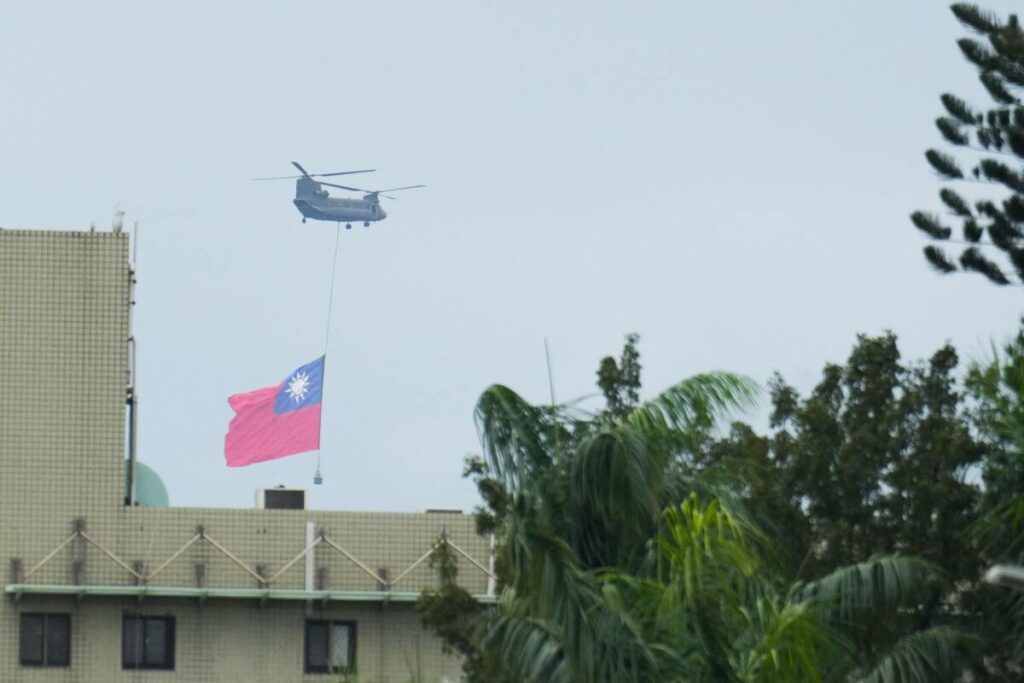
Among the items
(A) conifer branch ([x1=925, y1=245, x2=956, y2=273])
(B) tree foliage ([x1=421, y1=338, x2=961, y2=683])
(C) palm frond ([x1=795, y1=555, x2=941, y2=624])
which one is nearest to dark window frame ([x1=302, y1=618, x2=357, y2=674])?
(A) conifer branch ([x1=925, y1=245, x2=956, y2=273])

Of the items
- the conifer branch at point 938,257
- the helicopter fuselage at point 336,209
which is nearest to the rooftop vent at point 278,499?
the conifer branch at point 938,257

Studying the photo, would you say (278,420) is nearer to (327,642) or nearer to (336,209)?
(327,642)

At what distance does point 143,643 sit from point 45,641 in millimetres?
1501

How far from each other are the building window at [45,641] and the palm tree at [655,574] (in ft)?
59.8

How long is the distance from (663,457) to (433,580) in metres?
17.9

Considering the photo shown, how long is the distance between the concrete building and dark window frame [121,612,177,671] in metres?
0.02

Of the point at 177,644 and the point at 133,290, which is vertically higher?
the point at 133,290

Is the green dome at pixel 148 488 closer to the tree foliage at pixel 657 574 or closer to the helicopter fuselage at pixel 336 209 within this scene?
the tree foliage at pixel 657 574

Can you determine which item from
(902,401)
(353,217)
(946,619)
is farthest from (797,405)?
(353,217)

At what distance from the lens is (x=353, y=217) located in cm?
11131

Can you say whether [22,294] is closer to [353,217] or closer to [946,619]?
[946,619]

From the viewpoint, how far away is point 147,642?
42.7 meters

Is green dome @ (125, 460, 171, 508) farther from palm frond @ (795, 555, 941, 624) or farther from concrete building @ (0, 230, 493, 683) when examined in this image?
palm frond @ (795, 555, 941, 624)

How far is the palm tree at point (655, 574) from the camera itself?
76.1 feet
